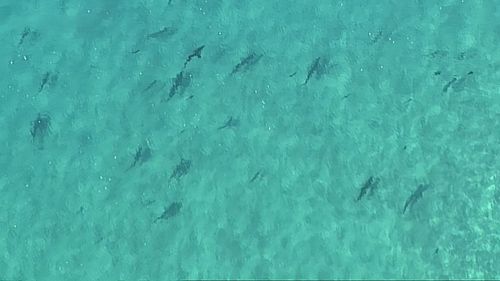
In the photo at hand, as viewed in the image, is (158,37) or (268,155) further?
(158,37)

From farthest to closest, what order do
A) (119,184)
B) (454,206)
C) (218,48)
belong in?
(218,48), (119,184), (454,206)

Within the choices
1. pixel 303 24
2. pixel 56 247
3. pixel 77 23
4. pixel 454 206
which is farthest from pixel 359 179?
pixel 77 23

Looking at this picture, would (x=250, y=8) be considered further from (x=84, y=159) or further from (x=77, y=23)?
(x=84, y=159)

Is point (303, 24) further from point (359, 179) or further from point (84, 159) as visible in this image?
point (84, 159)

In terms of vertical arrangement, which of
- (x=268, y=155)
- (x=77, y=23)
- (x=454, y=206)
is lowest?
(x=454, y=206)

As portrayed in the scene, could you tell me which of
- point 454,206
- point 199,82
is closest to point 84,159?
point 199,82

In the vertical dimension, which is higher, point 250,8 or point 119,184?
point 250,8

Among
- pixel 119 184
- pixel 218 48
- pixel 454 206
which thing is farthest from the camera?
pixel 218 48
